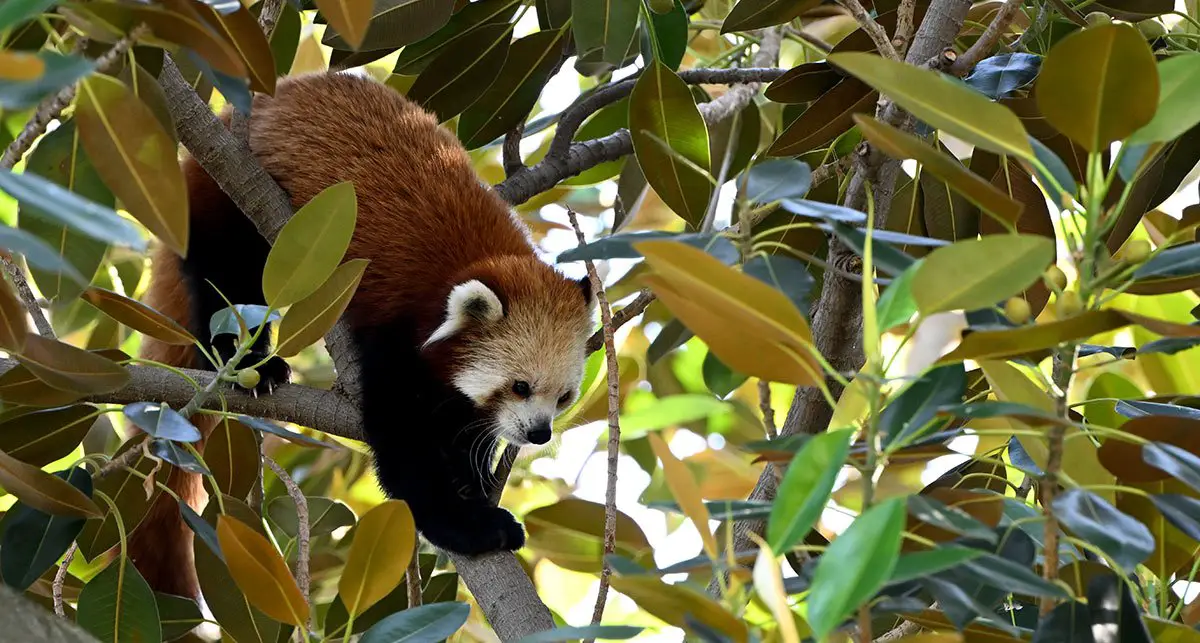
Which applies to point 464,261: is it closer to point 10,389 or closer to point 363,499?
point 363,499

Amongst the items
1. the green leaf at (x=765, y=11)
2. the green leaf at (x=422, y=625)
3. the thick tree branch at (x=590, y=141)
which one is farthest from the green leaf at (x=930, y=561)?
the thick tree branch at (x=590, y=141)

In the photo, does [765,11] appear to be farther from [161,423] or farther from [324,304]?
[161,423]

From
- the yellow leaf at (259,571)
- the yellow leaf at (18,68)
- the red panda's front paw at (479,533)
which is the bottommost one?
the red panda's front paw at (479,533)

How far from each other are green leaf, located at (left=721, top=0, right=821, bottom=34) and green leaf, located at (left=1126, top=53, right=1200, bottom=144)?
3.10 feet

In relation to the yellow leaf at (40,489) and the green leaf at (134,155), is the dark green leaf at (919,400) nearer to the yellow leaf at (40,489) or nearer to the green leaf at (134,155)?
the green leaf at (134,155)

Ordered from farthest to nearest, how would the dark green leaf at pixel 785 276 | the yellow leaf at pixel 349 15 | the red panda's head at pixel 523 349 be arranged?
the red panda's head at pixel 523 349
the yellow leaf at pixel 349 15
the dark green leaf at pixel 785 276

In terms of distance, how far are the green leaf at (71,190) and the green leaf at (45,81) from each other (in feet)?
2.36

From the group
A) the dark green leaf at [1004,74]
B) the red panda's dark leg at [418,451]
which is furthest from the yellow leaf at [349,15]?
the red panda's dark leg at [418,451]

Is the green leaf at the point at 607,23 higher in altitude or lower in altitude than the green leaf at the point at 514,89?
higher

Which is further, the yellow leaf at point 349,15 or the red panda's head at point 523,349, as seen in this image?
the red panda's head at point 523,349

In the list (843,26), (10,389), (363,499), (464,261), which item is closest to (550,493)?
(363,499)

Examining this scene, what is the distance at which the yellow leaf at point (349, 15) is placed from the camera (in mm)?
1345

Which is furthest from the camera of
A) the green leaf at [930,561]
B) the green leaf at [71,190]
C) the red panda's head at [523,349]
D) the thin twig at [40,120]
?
the red panda's head at [523,349]

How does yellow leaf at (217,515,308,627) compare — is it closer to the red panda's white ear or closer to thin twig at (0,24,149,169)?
thin twig at (0,24,149,169)
